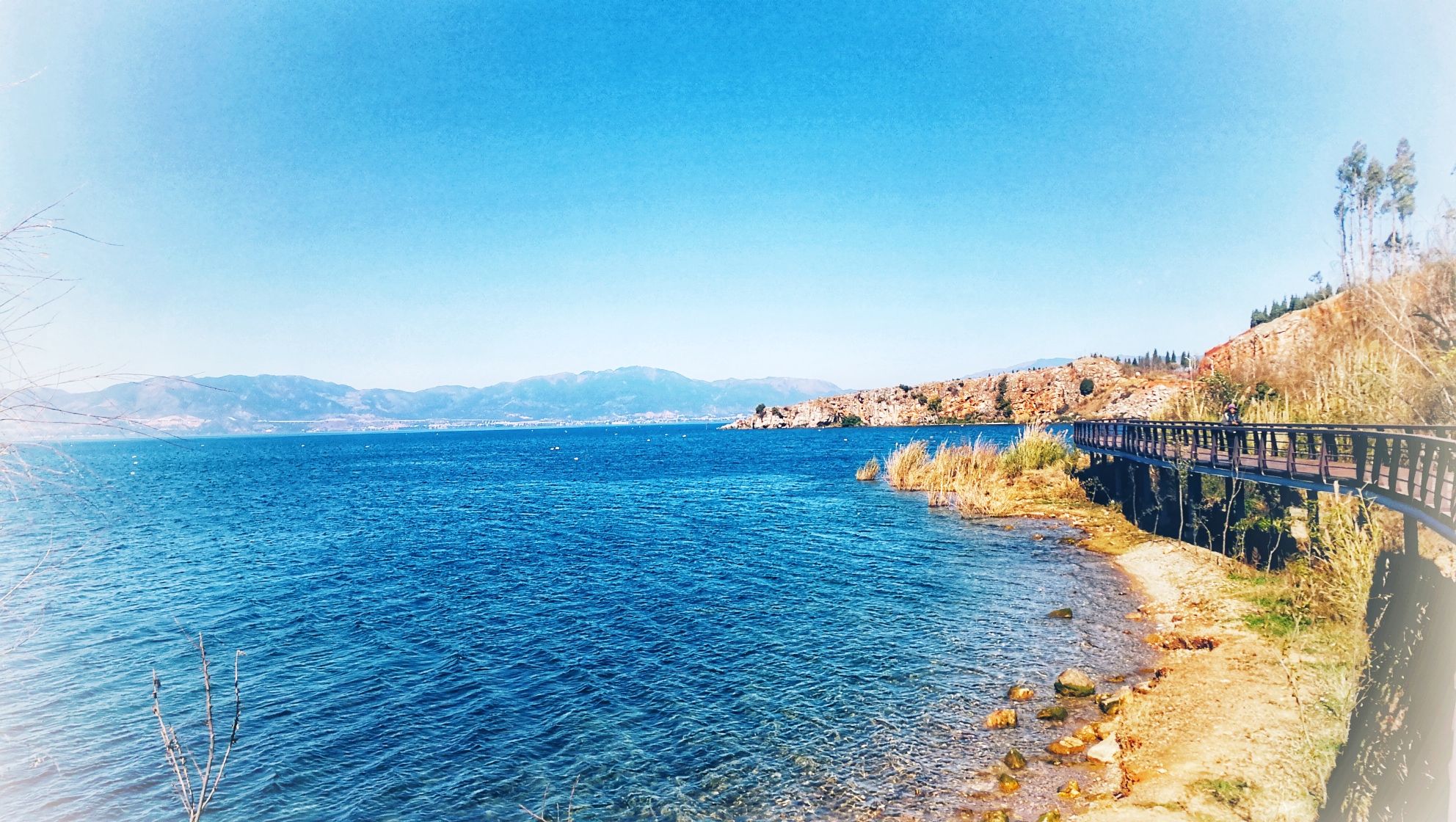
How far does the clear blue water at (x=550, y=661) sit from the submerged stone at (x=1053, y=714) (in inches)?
27.3

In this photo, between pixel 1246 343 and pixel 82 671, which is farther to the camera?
pixel 1246 343

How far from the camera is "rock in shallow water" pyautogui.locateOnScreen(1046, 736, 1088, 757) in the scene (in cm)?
1270

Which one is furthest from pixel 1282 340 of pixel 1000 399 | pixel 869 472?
pixel 1000 399

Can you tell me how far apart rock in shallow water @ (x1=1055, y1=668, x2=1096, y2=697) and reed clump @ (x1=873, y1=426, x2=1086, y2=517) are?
24154mm

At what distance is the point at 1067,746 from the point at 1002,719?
1272 millimetres

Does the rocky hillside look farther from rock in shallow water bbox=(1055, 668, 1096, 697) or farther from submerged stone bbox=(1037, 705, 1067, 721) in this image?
submerged stone bbox=(1037, 705, 1067, 721)

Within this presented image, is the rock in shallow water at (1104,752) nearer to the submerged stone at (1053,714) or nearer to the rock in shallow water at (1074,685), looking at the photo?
the submerged stone at (1053,714)

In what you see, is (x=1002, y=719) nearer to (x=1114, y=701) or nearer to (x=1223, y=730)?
(x=1114, y=701)

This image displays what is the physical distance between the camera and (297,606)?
24.3m

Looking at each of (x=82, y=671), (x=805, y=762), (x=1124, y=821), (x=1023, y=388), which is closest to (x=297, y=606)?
(x=82, y=671)

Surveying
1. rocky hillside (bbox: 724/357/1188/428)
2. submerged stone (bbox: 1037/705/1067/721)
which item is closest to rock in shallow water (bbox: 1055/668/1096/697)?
submerged stone (bbox: 1037/705/1067/721)

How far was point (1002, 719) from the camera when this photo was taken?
1383cm

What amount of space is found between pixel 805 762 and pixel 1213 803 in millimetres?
6321

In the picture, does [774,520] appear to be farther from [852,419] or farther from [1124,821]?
[852,419]
